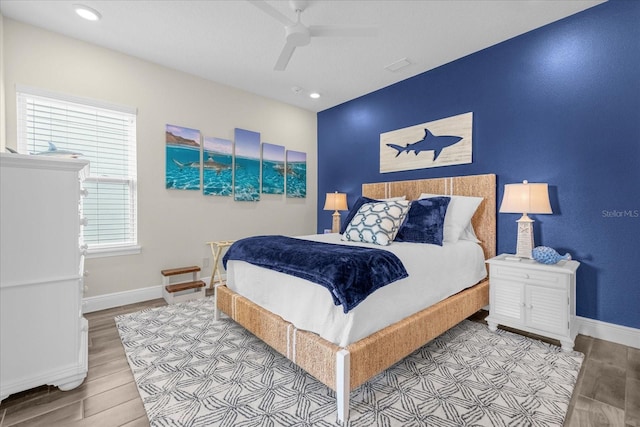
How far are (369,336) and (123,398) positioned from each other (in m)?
1.42

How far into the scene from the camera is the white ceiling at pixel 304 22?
7.50ft

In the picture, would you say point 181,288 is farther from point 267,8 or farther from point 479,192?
point 479,192

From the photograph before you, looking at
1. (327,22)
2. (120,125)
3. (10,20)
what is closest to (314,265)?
(327,22)

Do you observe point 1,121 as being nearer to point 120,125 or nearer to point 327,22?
point 120,125

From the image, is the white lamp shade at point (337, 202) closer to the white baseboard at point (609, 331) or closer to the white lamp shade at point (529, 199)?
the white lamp shade at point (529, 199)

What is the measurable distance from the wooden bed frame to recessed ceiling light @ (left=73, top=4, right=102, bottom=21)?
2.59 m

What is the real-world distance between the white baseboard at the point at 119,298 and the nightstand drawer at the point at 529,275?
11.8 feet

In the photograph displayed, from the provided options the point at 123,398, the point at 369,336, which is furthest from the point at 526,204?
the point at 123,398

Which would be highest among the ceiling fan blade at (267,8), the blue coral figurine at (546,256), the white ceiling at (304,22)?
the white ceiling at (304,22)

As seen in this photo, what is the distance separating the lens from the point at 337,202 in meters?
4.25

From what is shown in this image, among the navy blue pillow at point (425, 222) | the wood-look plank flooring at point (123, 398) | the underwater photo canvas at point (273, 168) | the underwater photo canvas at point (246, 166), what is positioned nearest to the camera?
the wood-look plank flooring at point (123, 398)

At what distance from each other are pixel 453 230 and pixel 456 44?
189cm

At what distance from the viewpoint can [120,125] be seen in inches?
121

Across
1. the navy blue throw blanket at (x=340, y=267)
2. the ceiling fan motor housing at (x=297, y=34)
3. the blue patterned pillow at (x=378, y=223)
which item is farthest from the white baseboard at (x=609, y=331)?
the ceiling fan motor housing at (x=297, y=34)
